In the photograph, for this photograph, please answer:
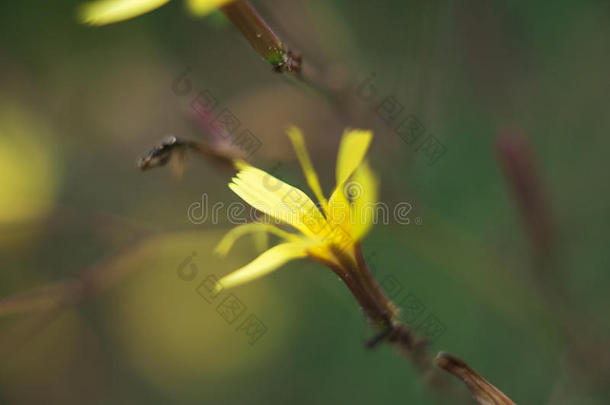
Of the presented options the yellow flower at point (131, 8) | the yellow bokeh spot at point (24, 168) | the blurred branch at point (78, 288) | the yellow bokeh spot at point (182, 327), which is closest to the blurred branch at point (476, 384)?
the yellow flower at point (131, 8)

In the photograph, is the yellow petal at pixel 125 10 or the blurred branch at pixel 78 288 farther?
the blurred branch at pixel 78 288

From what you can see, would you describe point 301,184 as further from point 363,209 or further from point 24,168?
point 363,209

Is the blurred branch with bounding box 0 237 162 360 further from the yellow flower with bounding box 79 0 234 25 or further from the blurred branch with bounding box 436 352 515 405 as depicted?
the blurred branch with bounding box 436 352 515 405

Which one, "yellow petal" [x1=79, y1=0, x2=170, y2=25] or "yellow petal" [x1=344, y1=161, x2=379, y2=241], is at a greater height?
"yellow petal" [x1=79, y1=0, x2=170, y2=25]

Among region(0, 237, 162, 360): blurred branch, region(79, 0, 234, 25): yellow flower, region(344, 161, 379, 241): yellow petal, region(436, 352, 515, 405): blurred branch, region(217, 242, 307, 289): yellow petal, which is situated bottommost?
region(436, 352, 515, 405): blurred branch

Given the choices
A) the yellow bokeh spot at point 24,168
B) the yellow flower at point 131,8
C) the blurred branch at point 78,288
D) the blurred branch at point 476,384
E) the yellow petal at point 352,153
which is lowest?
the blurred branch at point 476,384

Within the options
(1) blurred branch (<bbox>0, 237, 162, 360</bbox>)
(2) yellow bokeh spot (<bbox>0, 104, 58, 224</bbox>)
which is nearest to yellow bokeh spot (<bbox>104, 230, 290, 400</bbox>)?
(2) yellow bokeh spot (<bbox>0, 104, 58, 224</bbox>)

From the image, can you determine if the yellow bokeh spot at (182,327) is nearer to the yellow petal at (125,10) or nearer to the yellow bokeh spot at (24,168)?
the yellow bokeh spot at (24,168)

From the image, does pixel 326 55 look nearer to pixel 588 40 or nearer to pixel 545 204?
pixel 545 204
